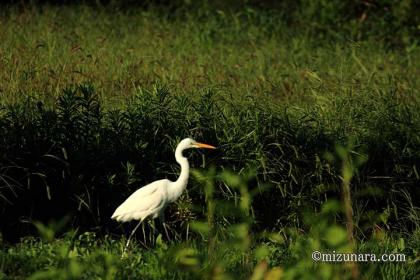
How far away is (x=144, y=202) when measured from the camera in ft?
17.2

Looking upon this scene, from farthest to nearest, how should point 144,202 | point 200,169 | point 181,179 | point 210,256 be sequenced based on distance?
point 200,169 → point 181,179 → point 144,202 → point 210,256

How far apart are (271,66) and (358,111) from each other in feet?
8.53

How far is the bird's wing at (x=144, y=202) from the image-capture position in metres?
5.25

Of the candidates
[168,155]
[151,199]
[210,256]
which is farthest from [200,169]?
[210,256]

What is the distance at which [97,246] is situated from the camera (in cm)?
528

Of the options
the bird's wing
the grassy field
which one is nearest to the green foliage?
the grassy field

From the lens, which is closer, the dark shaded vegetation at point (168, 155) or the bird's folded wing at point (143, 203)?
the bird's folded wing at point (143, 203)

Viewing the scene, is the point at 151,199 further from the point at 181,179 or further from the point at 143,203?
the point at 181,179

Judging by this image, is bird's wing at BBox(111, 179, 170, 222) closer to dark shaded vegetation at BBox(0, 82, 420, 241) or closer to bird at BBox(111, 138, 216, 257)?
bird at BBox(111, 138, 216, 257)

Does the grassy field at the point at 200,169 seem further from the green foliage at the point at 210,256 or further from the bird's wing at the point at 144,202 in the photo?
the bird's wing at the point at 144,202

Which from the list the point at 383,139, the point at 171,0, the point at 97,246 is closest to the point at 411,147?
the point at 383,139

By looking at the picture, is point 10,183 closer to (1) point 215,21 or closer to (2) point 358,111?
(2) point 358,111

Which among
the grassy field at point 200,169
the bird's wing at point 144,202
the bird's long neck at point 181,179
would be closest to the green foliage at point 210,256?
the grassy field at point 200,169

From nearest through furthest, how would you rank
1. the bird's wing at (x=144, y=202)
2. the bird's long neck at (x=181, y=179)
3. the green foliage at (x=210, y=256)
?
the green foliage at (x=210, y=256) → the bird's wing at (x=144, y=202) → the bird's long neck at (x=181, y=179)
